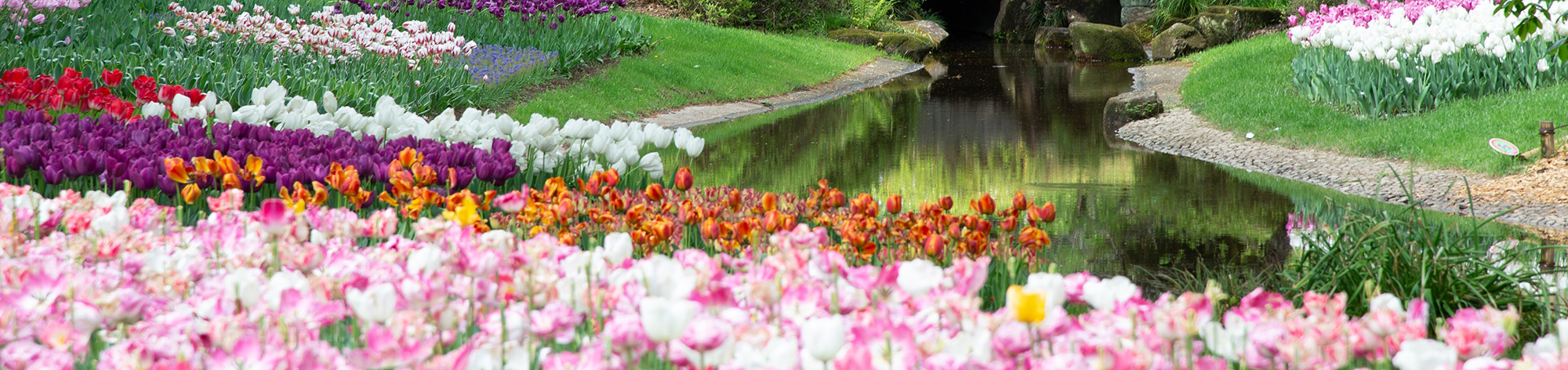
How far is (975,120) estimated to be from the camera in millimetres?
12852

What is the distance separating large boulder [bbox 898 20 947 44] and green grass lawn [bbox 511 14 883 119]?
14.6 ft

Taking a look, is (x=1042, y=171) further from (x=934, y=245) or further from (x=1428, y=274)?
(x=934, y=245)

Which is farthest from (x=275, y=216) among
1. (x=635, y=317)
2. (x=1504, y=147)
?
(x=1504, y=147)

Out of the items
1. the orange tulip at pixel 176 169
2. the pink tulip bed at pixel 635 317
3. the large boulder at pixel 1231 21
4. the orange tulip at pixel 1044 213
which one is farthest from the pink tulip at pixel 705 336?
the large boulder at pixel 1231 21

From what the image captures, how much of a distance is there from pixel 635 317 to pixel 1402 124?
9.13 meters

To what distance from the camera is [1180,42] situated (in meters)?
21.1

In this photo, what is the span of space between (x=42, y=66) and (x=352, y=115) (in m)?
4.12

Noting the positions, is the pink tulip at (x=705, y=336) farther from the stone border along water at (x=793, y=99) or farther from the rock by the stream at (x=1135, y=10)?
the rock by the stream at (x=1135, y=10)

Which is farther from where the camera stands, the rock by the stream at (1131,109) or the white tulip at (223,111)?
the rock by the stream at (1131,109)

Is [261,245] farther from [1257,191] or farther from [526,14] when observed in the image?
[526,14]

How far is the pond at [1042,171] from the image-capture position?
20.0 ft

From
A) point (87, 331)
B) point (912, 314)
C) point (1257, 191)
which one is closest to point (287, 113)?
point (87, 331)

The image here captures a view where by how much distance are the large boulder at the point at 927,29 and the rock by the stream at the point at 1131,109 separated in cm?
1282

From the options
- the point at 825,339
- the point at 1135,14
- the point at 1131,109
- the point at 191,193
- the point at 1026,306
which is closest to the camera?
the point at 825,339
